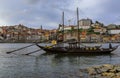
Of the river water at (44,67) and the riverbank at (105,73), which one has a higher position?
the riverbank at (105,73)

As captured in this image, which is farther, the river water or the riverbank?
the river water

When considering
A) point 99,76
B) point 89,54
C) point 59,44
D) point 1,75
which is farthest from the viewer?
point 59,44

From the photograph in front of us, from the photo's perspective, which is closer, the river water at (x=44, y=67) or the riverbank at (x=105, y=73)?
the riverbank at (x=105, y=73)

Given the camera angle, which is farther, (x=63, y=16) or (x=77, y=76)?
(x=63, y=16)

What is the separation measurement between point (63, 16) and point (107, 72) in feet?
170

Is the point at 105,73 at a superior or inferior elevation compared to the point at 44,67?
superior

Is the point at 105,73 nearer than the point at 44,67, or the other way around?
the point at 105,73

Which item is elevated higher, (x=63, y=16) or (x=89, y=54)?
(x=63, y=16)

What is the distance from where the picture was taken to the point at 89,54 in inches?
3027

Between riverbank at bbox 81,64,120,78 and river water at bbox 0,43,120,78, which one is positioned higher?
riverbank at bbox 81,64,120,78

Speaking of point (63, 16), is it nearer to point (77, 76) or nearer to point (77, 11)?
point (77, 11)

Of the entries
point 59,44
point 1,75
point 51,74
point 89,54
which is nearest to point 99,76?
point 51,74

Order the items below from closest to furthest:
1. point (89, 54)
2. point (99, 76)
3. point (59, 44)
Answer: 1. point (99, 76)
2. point (89, 54)
3. point (59, 44)

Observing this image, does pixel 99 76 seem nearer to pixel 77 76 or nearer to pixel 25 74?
pixel 77 76
